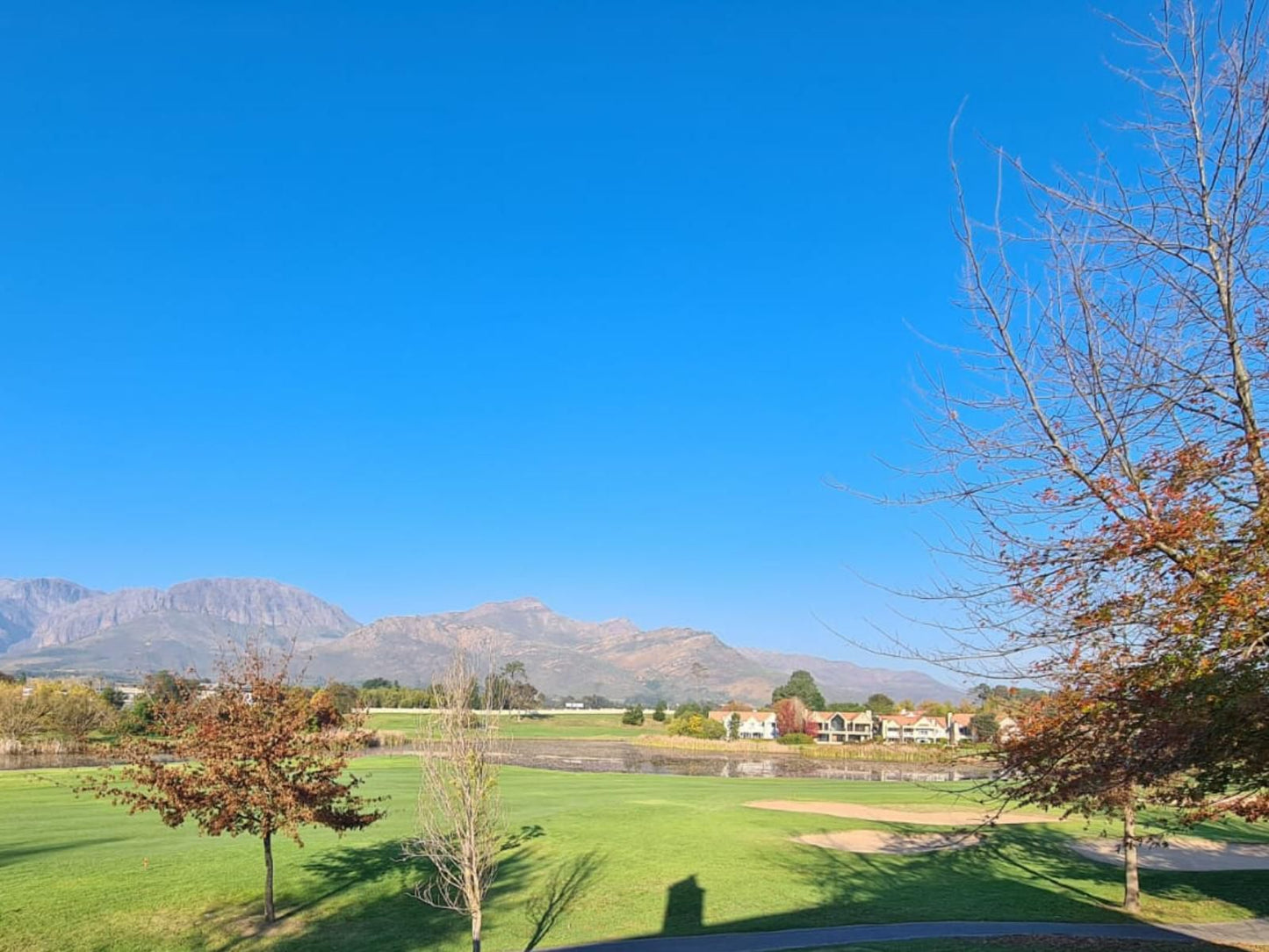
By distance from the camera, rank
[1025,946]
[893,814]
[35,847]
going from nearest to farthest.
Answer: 1. [1025,946]
2. [35,847]
3. [893,814]

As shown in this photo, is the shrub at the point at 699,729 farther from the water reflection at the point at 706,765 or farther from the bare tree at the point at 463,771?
the bare tree at the point at 463,771

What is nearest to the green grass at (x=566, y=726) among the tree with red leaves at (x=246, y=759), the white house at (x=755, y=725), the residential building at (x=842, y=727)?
the white house at (x=755, y=725)

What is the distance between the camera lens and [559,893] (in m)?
20.1

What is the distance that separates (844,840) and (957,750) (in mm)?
16349

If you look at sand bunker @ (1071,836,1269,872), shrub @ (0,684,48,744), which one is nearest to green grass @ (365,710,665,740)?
shrub @ (0,684,48,744)

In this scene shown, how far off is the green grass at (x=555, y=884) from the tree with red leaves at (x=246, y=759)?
6.77 ft

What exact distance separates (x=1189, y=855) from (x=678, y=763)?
50.1 metres

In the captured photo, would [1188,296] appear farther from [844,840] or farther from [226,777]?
[844,840]

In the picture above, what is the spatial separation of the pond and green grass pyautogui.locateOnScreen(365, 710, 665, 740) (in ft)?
60.3

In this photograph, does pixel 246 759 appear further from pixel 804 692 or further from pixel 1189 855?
pixel 804 692

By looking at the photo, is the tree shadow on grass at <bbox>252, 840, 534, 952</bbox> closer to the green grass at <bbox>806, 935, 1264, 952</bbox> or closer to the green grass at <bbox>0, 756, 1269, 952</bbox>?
the green grass at <bbox>0, 756, 1269, 952</bbox>

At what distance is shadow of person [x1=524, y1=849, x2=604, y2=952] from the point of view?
57.5ft

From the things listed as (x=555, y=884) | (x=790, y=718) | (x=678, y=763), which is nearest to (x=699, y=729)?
(x=790, y=718)

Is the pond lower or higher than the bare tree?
lower
